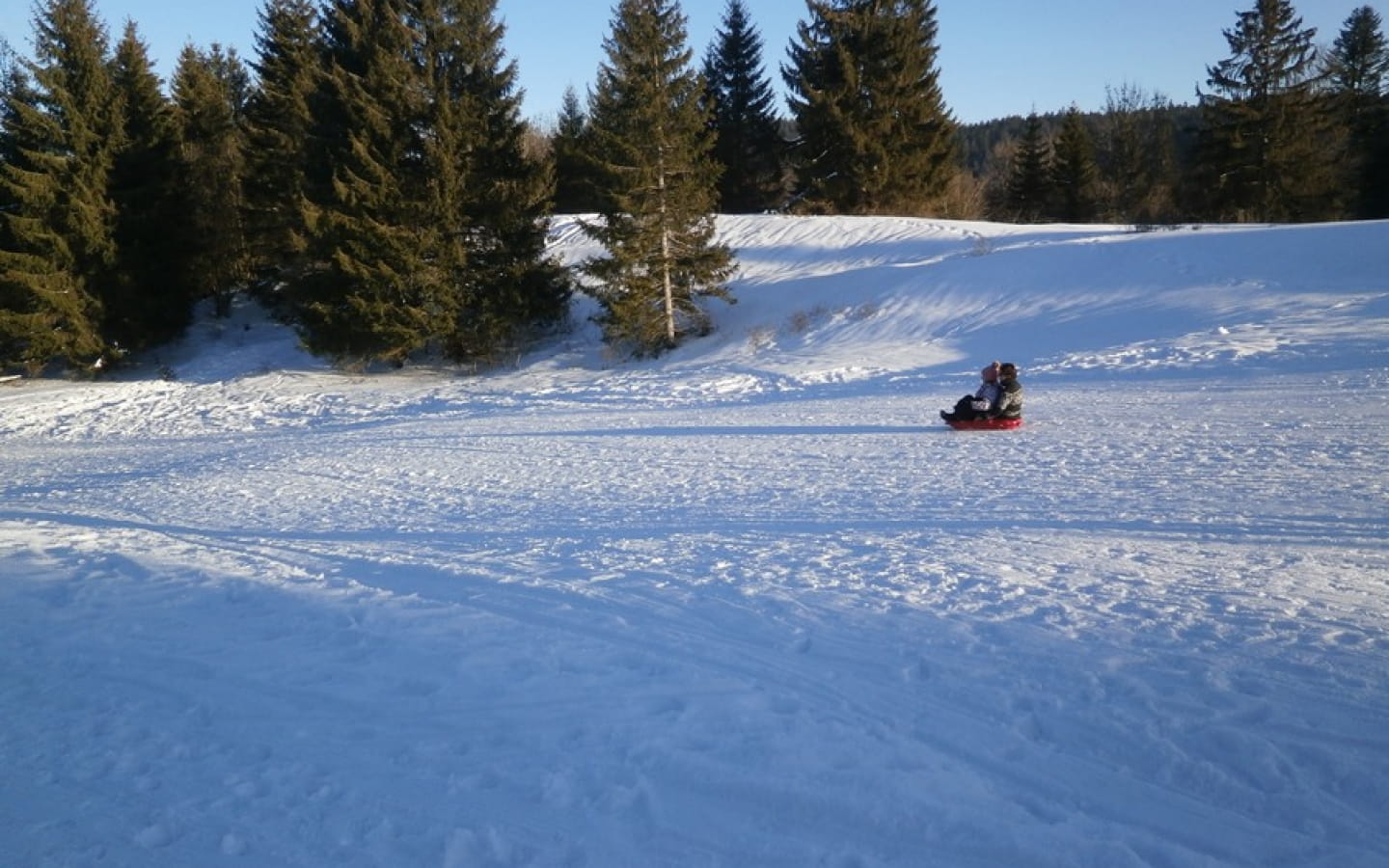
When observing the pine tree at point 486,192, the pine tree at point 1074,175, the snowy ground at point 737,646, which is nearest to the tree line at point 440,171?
the pine tree at point 486,192

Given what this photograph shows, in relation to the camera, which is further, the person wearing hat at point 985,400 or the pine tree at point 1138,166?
the pine tree at point 1138,166

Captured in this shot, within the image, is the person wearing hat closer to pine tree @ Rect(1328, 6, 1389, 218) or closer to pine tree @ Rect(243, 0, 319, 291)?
pine tree @ Rect(243, 0, 319, 291)

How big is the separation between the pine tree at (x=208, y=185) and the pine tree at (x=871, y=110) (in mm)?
22932

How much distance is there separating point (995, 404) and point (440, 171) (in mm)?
16925

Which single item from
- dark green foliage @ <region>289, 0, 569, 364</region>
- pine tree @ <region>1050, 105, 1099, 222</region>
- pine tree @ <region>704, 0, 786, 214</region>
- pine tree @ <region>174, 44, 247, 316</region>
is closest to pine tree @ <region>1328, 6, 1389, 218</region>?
pine tree @ <region>1050, 105, 1099, 222</region>

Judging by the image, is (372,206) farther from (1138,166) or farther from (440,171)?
(1138,166)

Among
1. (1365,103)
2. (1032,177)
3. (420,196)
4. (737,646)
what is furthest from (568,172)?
(1365,103)

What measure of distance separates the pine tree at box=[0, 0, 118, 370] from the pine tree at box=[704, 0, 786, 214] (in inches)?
976

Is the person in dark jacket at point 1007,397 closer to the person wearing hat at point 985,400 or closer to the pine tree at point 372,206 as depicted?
the person wearing hat at point 985,400

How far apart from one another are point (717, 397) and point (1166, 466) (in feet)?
31.4

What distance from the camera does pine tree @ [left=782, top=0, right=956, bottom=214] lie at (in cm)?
3064

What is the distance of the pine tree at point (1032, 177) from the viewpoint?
43.1m

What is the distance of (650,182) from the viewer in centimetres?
2108

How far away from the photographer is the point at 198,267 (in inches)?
1108
